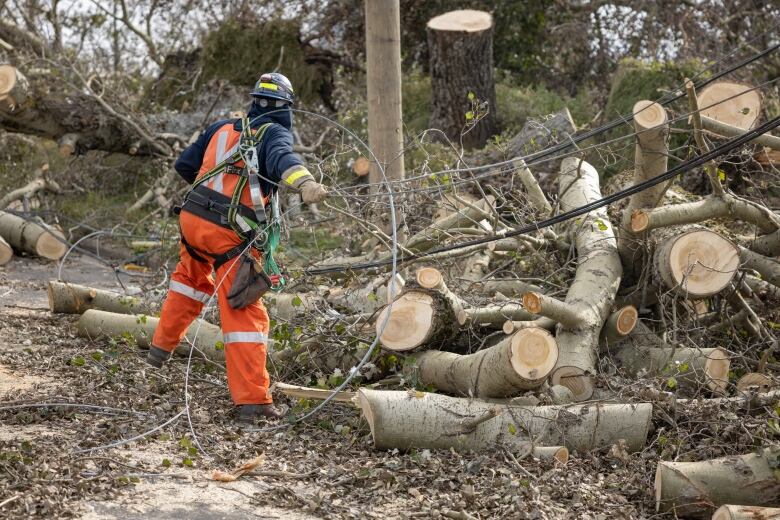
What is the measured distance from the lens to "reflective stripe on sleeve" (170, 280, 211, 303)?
5.65 m

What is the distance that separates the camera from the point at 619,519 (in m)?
4.08

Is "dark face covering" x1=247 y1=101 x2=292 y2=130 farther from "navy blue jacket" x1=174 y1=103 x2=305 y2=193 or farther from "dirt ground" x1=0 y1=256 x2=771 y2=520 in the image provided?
"dirt ground" x1=0 y1=256 x2=771 y2=520

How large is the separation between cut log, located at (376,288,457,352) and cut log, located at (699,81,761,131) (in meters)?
2.16

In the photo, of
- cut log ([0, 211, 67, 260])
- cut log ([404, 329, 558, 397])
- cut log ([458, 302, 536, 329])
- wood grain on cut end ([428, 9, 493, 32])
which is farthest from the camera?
wood grain on cut end ([428, 9, 493, 32])

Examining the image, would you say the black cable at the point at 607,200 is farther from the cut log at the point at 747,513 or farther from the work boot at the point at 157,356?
the cut log at the point at 747,513

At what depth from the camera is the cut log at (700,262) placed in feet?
17.4

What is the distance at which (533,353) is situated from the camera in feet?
15.4

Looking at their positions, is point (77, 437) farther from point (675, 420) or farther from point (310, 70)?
point (310, 70)

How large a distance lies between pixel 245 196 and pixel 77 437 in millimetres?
1474

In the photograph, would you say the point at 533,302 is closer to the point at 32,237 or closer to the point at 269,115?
the point at 269,115

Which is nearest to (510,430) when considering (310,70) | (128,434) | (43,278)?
(128,434)

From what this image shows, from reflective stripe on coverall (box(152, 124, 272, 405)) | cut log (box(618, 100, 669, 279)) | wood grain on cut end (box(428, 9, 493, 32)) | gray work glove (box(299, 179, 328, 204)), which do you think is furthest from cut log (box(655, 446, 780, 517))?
wood grain on cut end (box(428, 9, 493, 32))

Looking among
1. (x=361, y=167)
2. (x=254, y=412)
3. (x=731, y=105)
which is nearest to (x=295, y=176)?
(x=254, y=412)

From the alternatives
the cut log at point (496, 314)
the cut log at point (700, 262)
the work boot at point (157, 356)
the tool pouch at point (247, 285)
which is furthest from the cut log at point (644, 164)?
the work boot at point (157, 356)
